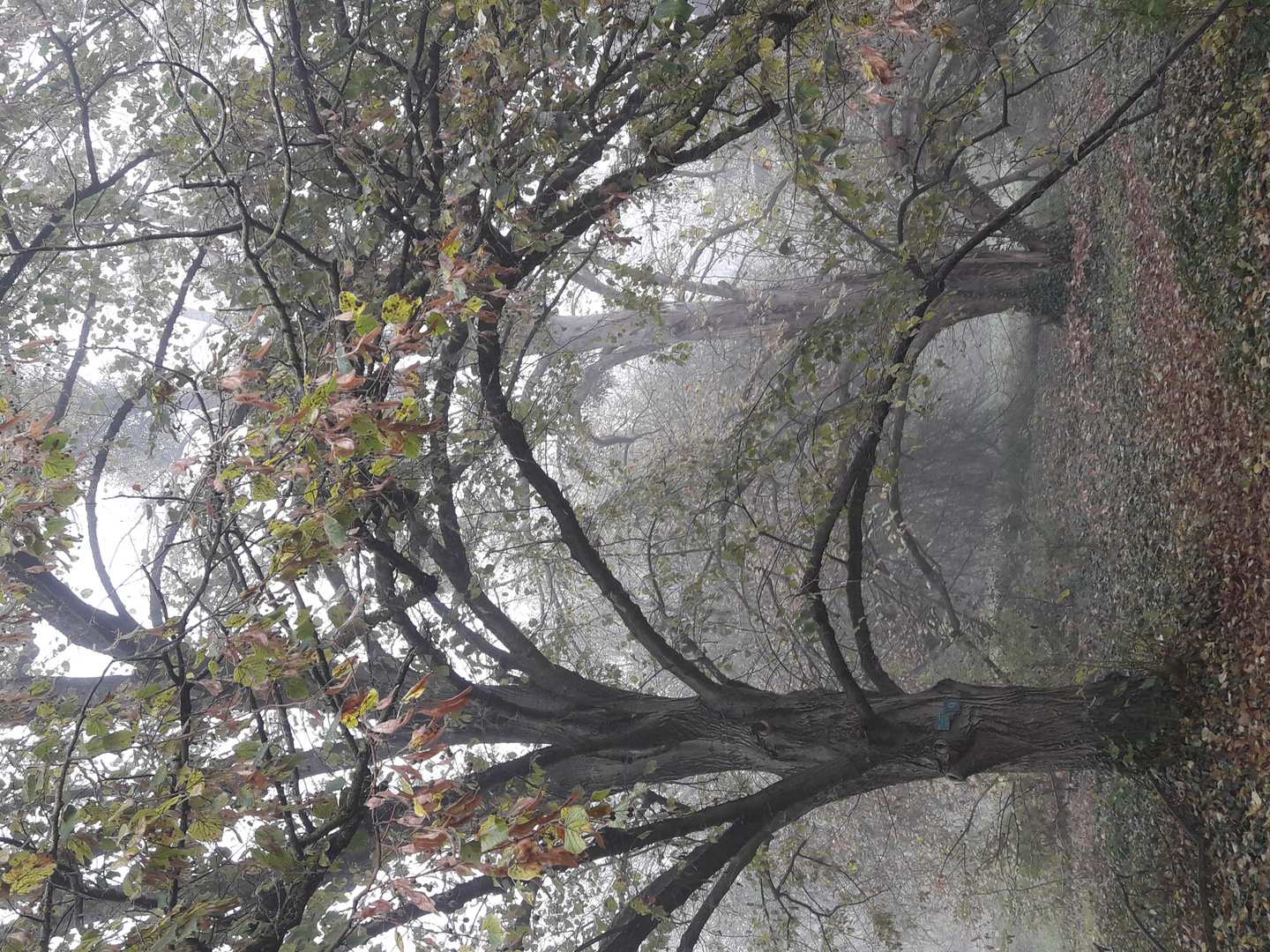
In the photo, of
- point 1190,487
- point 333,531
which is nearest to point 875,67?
point 333,531

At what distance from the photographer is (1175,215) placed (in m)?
6.45

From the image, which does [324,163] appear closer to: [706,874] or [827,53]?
[827,53]

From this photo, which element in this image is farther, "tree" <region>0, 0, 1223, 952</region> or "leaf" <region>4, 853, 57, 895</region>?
"tree" <region>0, 0, 1223, 952</region>

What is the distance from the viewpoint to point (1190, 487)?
600cm

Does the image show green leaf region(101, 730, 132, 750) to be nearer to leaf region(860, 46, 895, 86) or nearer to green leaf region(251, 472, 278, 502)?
green leaf region(251, 472, 278, 502)

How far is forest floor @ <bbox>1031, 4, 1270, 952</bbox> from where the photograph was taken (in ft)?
15.9

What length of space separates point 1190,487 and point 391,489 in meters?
5.54

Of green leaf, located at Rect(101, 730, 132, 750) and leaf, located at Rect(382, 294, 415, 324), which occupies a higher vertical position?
leaf, located at Rect(382, 294, 415, 324)

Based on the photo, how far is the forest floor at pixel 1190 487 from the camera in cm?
486

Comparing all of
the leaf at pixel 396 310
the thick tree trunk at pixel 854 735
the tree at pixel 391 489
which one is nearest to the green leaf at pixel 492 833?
the tree at pixel 391 489

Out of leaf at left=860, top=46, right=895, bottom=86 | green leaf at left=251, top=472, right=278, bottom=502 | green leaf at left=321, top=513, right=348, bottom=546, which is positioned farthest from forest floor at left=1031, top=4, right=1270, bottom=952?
green leaf at left=251, top=472, right=278, bottom=502

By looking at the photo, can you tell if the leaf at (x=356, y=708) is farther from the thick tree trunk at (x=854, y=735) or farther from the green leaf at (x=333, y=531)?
the thick tree trunk at (x=854, y=735)

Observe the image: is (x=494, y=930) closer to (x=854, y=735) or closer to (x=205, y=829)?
(x=205, y=829)

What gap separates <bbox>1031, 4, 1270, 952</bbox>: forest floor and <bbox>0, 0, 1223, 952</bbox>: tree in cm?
59
